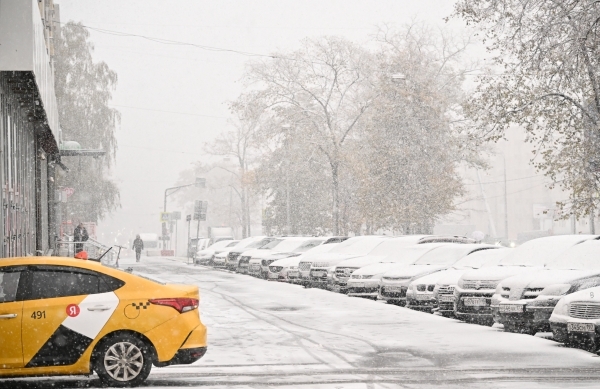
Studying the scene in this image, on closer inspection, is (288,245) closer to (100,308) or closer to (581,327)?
(581,327)

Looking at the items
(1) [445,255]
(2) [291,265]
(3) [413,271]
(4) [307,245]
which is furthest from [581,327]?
(4) [307,245]

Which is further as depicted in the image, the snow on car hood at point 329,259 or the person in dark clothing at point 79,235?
the person in dark clothing at point 79,235

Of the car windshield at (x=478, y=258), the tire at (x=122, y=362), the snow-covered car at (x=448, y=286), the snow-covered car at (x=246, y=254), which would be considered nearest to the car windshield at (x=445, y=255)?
the car windshield at (x=478, y=258)

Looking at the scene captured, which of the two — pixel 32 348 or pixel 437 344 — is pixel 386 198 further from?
pixel 32 348

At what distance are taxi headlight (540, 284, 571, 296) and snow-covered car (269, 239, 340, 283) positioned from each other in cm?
1666

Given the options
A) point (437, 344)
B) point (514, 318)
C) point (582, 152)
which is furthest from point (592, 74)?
point (437, 344)

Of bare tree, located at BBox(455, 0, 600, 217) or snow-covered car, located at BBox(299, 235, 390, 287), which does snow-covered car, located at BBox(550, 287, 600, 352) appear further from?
snow-covered car, located at BBox(299, 235, 390, 287)

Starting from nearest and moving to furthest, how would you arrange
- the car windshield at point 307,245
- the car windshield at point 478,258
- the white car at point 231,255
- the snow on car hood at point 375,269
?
1. the car windshield at point 478,258
2. the snow on car hood at point 375,269
3. the car windshield at point 307,245
4. the white car at point 231,255

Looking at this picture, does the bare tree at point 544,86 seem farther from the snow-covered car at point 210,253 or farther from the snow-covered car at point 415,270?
the snow-covered car at point 210,253

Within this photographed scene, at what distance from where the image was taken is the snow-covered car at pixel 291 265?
32312 millimetres

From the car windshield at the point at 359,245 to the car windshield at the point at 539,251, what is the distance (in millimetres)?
10083

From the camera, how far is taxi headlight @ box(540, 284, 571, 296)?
49.4 feet

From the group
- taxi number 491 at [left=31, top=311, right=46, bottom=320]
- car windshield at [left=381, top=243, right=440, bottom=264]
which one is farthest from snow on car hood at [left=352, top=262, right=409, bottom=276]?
taxi number 491 at [left=31, top=311, right=46, bottom=320]

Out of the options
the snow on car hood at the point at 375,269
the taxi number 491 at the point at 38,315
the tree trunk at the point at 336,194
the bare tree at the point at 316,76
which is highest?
the bare tree at the point at 316,76
